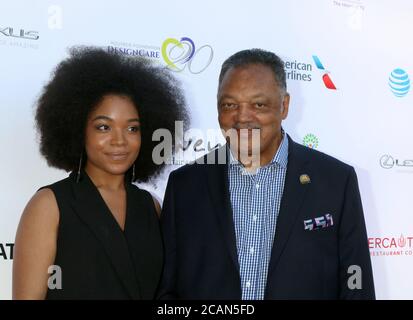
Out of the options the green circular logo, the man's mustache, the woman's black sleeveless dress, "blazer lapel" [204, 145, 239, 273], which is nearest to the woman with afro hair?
the woman's black sleeveless dress

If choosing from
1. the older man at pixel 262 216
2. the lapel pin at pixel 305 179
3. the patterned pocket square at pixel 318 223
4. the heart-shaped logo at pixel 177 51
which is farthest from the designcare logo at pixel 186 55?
the patterned pocket square at pixel 318 223

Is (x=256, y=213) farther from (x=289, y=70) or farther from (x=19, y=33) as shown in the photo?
(x=289, y=70)

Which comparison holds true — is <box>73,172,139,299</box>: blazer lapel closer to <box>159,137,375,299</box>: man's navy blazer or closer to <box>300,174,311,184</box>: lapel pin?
<box>159,137,375,299</box>: man's navy blazer

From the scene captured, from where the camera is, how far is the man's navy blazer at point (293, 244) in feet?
6.72

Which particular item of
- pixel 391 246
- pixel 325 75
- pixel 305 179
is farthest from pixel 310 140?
pixel 305 179

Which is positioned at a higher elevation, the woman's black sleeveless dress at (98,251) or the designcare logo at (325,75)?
the designcare logo at (325,75)

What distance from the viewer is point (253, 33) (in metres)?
3.64

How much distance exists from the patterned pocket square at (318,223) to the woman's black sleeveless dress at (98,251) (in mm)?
653

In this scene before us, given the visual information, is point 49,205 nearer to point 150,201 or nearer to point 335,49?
point 150,201

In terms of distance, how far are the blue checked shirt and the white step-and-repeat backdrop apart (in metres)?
1.19

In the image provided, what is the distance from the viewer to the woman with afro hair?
202 cm

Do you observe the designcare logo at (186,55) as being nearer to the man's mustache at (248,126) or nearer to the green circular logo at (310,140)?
the green circular logo at (310,140)
